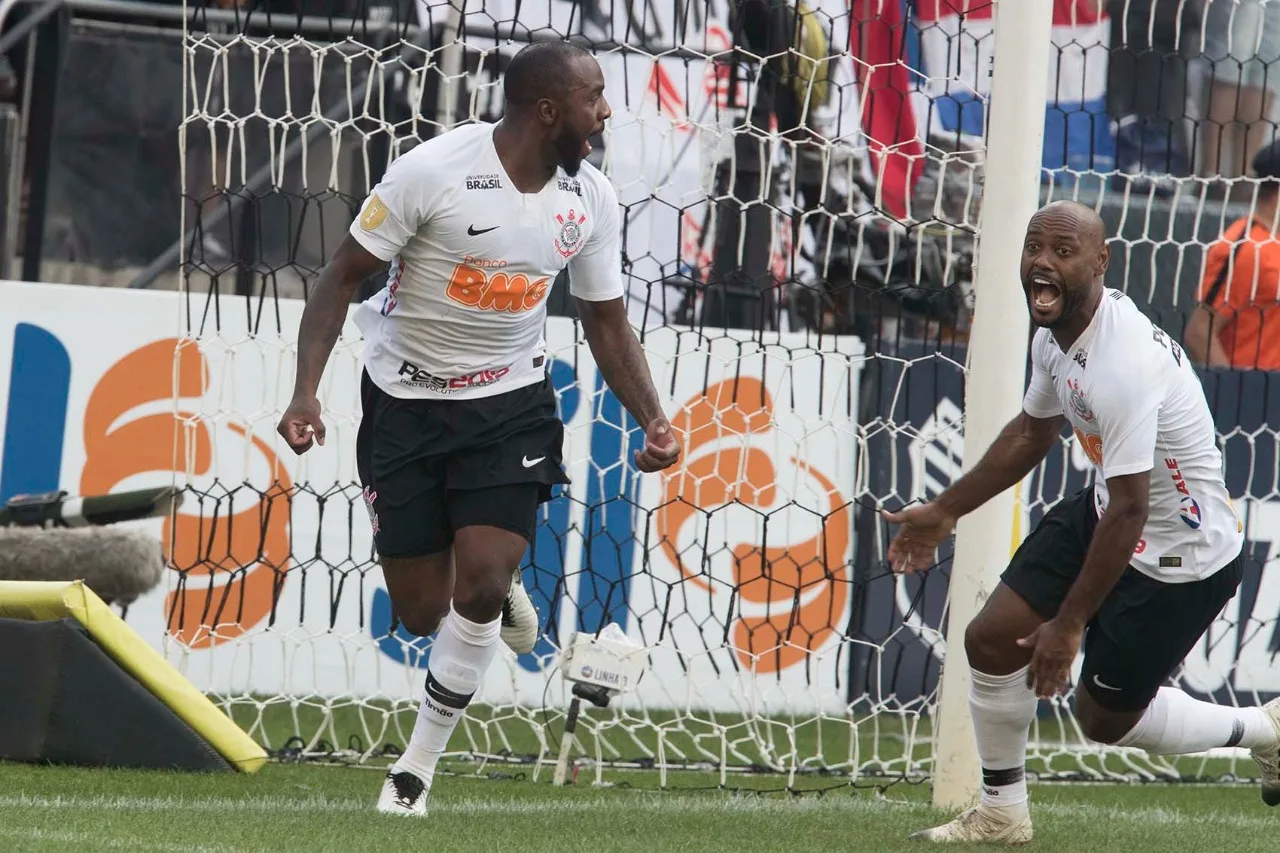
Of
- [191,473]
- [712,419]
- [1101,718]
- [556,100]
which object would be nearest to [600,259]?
[556,100]

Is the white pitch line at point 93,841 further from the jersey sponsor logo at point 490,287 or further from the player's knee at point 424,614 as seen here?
the jersey sponsor logo at point 490,287

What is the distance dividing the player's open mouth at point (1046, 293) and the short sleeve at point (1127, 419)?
215mm

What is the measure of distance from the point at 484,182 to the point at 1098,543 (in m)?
1.72

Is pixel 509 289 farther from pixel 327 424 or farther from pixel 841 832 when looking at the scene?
pixel 327 424

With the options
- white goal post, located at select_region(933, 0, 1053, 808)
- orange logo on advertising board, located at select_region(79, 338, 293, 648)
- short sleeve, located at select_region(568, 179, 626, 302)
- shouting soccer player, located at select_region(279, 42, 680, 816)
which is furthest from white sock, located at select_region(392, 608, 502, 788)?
orange logo on advertising board, located at select_region(79, 338, 293, 648)

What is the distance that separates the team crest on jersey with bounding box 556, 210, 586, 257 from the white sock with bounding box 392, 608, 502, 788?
0.98 meters

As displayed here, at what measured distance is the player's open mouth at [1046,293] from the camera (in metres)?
4.11

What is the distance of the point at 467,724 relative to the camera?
6.48 m

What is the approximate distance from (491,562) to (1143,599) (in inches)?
64.0

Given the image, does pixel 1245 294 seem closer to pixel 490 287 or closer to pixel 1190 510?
pixel 1190 510

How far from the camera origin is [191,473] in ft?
21.4

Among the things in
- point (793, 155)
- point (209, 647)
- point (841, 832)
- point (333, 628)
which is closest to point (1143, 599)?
point (841, 832)

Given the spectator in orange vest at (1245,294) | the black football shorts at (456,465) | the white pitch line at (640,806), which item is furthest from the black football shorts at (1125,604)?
the spectator in orange vest at (1245,294)

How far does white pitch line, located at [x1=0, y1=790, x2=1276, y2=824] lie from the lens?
14.8 feet
